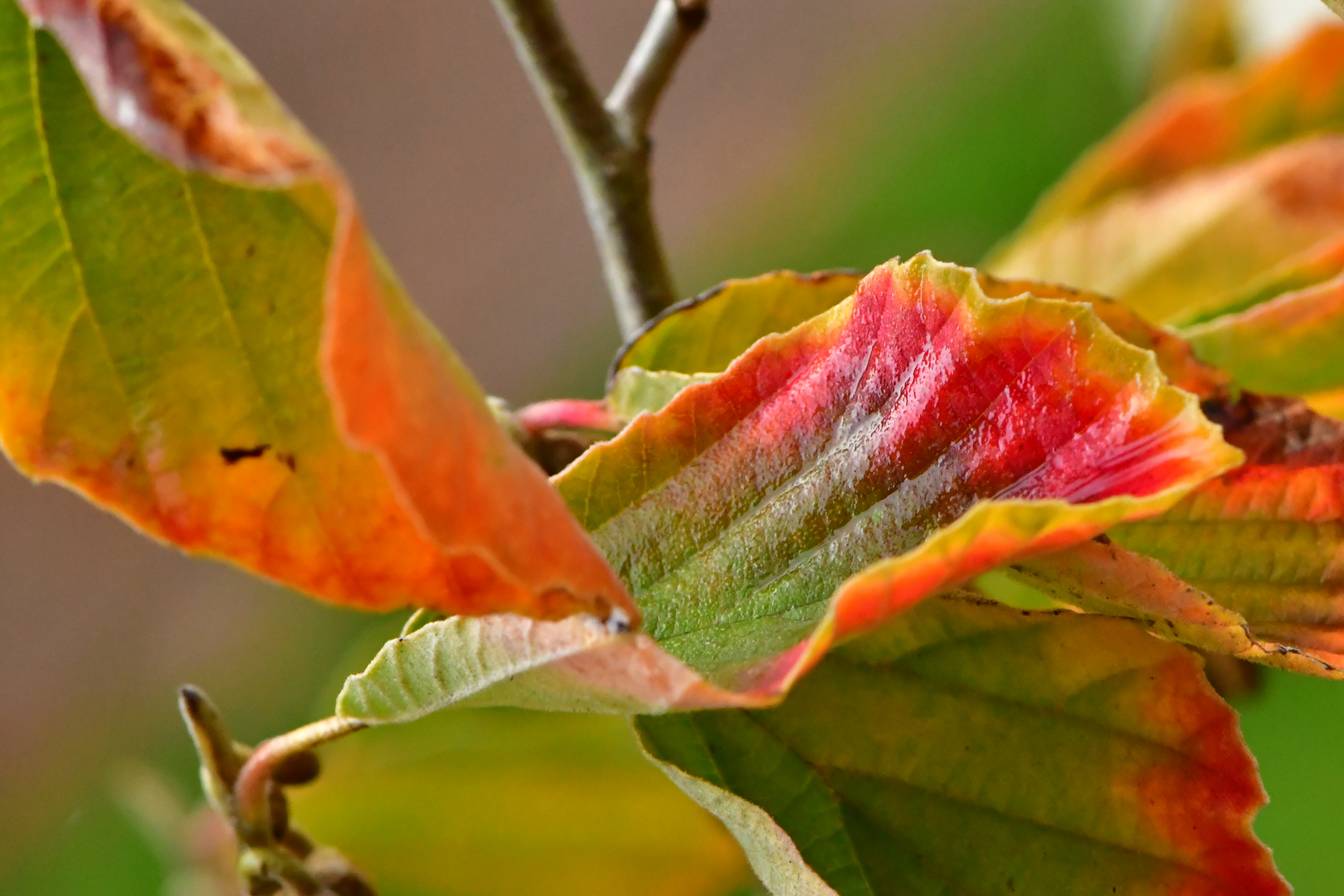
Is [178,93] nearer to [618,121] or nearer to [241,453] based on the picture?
[241,453]

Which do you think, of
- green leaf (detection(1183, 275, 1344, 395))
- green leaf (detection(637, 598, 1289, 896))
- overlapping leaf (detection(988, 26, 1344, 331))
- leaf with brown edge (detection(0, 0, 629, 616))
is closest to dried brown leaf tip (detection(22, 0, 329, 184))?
leaf with brown edge (detection(0, 0, 629, 616))

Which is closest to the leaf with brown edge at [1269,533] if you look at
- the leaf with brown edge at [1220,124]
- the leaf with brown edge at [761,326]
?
the leaf with brown edge at [761,326]

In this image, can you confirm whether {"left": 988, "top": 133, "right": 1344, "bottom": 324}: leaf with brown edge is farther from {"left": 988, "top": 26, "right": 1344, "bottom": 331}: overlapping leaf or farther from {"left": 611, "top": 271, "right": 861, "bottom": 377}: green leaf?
{"left": 611, "top": 271, "right": 861, "bottom": 377}: green leaf

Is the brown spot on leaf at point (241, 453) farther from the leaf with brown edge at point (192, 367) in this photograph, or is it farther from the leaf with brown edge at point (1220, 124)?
the leaf with brown edge at point (1220, 124)

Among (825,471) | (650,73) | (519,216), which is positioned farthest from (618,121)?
(519,216)

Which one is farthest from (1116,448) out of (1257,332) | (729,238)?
(729,238)

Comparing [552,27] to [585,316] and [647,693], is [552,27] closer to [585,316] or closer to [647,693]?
[647,693]
